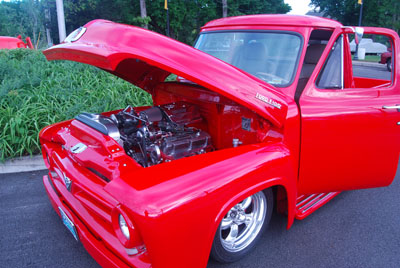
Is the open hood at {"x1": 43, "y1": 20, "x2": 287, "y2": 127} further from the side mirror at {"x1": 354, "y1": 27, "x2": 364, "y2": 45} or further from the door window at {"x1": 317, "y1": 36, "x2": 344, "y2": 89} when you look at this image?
the side mirror at {"x1": 354, "y1": 27, "x2": 364, "y2": 45}

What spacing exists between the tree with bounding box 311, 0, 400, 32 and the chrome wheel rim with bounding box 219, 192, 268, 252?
30.7m

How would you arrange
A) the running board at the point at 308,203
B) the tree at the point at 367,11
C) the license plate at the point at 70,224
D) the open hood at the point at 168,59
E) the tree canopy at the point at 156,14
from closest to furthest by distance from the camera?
1. the open hood at the point at 168,59
2. the license plate at the point at 70,224
3. the running board at the point at 308,203
4. the tree canopy at the point at 156,14
5. the tree at the point at 367,11

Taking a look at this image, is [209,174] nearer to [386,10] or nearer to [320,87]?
[320,87]

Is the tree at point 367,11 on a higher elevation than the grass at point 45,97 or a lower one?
higher

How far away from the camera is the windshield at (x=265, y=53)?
2717 mm

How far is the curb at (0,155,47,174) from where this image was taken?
4484mm

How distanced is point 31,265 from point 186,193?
1.70m

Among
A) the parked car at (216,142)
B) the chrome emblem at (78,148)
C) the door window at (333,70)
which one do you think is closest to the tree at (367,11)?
the door window at (333,70)

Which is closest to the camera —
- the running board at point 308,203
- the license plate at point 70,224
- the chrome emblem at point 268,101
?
the license plate at point 70,224

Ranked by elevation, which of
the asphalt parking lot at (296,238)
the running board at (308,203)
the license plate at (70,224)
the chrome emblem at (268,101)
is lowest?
the asphalt parking lot at (296,238)

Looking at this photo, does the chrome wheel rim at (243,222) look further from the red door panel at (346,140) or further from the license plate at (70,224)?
the license plate at (70,224)

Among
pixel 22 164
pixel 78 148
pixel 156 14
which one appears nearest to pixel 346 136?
pixel 78 148

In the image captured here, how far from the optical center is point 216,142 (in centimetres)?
297

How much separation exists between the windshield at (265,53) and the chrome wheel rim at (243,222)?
107 cm
